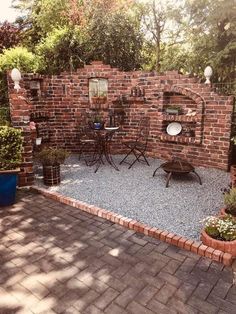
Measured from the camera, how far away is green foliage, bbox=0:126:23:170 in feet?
14.3

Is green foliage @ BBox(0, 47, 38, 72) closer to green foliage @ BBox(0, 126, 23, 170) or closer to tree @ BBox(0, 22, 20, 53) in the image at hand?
tree @ BBox(0, 22, 20, 53)

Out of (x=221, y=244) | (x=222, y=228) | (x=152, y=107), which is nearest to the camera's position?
(x=221, y=244)

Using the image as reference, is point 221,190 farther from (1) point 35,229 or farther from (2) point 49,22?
(2) point 49,22

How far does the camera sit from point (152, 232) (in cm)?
356

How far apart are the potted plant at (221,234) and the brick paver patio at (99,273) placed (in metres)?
0.20

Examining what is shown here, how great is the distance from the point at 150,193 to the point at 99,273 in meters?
2.25

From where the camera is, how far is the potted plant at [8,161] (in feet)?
14.2

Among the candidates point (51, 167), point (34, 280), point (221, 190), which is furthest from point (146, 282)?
point (51, 167)

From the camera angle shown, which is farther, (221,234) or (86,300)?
(221,234)

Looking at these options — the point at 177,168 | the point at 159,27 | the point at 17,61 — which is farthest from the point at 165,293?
the point at 159,27

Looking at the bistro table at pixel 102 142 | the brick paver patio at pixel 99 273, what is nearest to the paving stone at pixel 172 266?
the brick paver patio at pixel 99 273

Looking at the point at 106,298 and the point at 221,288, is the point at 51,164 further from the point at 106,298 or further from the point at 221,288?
the point at 221,288

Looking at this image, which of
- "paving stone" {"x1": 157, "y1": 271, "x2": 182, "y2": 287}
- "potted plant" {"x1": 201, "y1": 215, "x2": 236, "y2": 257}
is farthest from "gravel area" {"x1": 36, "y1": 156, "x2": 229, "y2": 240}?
"paving stone" {"x1": 157, "y1": 271, "x2": 182, "y2": 287}

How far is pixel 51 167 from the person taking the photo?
17.0ft
